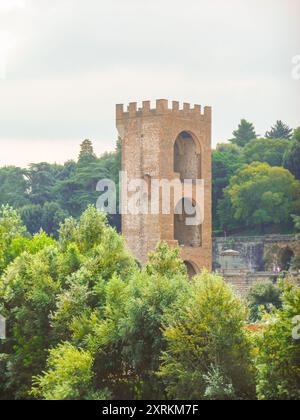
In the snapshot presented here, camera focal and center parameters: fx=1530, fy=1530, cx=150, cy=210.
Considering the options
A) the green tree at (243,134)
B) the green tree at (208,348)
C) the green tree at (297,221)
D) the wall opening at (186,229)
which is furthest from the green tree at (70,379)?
the green tree at (243,134)

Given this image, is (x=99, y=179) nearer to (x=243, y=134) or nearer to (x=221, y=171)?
(x=221, y=171)

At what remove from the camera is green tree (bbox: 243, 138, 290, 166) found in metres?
89.8

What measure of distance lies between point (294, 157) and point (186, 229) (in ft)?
54.0

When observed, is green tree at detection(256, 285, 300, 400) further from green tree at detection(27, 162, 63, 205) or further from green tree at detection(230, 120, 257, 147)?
green tree at detection(230, 120, 257, 147)

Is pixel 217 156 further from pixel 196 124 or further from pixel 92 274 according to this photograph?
pixel 92 274

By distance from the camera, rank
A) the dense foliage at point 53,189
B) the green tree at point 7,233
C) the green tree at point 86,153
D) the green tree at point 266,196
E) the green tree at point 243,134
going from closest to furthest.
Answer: the green tree at point 7,233, the green tree at point 266,196, the dense foliage at point 53,189, the green tree at point 86,153, the green tree at point 243,134

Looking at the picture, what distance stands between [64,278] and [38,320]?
1841 millimetres

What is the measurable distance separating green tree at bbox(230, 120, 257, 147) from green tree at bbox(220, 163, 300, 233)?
1863 cm

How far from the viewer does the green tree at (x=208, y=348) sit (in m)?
36.2

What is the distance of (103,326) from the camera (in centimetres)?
4028

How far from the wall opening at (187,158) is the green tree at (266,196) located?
13.1 m

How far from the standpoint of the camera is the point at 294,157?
3310 inches

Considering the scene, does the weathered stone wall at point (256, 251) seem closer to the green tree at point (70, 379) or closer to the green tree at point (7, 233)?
the green tree at point (7, 233)

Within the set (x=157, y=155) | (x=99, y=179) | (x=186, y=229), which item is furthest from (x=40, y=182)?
(x=157, y=155)
